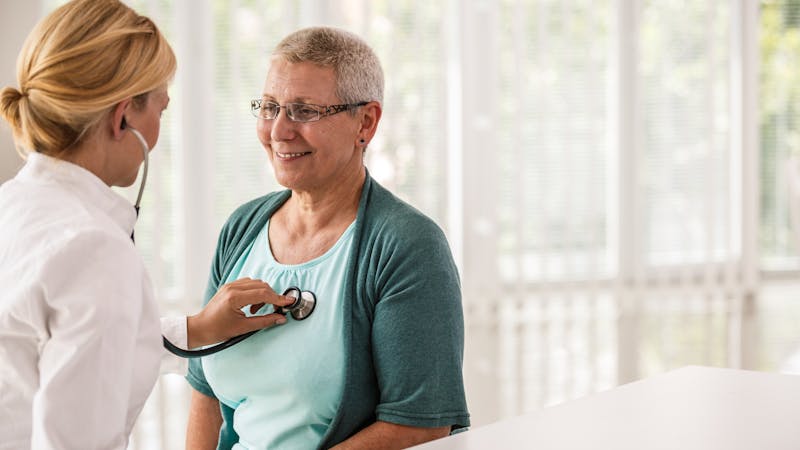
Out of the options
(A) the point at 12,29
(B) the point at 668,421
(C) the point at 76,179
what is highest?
(A) the point at 12,29

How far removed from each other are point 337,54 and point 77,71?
24.3 inches

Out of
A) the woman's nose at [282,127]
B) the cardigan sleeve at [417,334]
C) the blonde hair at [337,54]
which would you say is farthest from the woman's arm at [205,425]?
the blonde hair at [337,54]

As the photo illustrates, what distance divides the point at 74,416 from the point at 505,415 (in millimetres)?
2874

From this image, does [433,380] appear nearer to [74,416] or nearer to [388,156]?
[74,416]

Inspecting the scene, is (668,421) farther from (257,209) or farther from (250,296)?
(257,209)

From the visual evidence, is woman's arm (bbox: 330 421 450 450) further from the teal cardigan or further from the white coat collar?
the white coat collar

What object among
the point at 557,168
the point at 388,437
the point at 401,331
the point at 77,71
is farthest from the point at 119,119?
the point at 557,168

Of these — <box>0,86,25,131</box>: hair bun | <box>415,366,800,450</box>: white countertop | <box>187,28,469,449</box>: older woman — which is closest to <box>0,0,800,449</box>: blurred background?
<box>187,28,469,449</box>: older woman

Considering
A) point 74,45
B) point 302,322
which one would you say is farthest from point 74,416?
point 302,322

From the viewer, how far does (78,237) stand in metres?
1.15

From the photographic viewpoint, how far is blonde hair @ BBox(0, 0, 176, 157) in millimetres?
1232

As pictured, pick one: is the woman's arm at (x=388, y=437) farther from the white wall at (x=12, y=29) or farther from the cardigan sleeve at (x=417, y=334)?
the white wall at (x=12, y=29)

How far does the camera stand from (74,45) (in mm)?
1230

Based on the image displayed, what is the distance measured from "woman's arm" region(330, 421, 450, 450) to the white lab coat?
1.63ft
